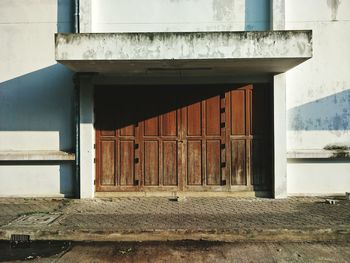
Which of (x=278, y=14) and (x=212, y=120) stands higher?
(x=278, y=14)

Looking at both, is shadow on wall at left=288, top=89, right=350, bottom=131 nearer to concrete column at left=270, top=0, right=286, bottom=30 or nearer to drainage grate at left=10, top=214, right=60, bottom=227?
concrete column at left=270, top=0, right=286, bottom=30

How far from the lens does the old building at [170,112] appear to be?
359 inches

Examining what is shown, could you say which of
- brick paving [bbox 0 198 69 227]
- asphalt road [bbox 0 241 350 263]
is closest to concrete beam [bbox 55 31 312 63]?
brick paving [bbox 0 198 69 227]

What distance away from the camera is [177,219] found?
23.7ft

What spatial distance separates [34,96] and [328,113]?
6791mm

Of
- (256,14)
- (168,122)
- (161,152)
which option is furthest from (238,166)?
(256,14)

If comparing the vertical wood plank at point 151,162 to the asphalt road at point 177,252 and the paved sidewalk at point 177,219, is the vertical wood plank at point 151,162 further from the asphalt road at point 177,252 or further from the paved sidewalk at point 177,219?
the asphalt road at point 177,252

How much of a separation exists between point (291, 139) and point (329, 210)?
1.92m

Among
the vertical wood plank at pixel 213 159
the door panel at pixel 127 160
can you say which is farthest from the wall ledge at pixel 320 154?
the door panel at pixel 127 160

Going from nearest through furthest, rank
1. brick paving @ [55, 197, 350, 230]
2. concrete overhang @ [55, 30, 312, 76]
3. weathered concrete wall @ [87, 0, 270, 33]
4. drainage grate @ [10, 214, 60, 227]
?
1. brick paving @ [55, 197, 350, 230]
2. drainage grate @ [10, 214, 60, 227]
3. concrete overhang @ [55, 30, 312, 76]
4. weathered concrete wall @ [87, 0, 270, 33]

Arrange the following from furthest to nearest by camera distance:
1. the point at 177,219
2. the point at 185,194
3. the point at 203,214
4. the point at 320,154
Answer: the point at 185,194 → the point at 320,154 → the point at 203,214 → the point at 177,219

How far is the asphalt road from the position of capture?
5.62 metres

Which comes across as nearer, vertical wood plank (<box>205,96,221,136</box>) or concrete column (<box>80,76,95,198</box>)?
concrete column (<box>80,76,95,198</box>)

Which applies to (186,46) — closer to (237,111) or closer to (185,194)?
Result: (237,111)
